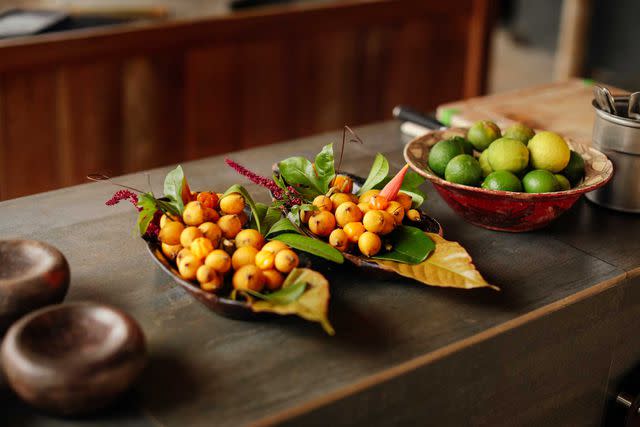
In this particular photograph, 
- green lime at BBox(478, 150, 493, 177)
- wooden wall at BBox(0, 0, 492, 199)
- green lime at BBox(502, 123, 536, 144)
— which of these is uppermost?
green lime at BBox(502, 123, 536, 144)

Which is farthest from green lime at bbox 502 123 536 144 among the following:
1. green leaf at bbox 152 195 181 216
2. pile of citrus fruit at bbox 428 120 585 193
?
green leaf at bbox 152 195 181 216

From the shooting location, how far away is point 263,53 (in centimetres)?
269

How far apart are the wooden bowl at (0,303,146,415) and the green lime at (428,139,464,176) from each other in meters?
0.61

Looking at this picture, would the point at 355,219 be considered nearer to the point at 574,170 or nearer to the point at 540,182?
the point at 540,182

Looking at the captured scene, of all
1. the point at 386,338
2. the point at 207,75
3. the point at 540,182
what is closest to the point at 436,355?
the point at 386,338

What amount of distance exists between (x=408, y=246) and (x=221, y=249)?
262mm

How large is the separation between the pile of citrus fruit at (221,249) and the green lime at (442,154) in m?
0.36

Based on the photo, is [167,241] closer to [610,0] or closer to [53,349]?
[53,349]

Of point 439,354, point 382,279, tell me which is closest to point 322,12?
point 382,279

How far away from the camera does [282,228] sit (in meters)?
1.05

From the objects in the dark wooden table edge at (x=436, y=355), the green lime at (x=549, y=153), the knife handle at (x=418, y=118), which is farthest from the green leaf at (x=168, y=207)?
the knife handle at (x=418, y=118)

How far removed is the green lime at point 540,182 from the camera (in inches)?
45.0

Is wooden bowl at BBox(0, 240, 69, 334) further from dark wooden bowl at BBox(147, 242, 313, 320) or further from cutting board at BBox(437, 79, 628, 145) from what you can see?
cutting board at BBox(437, 79, 628, 145)

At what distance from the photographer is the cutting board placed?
1.63 meters
